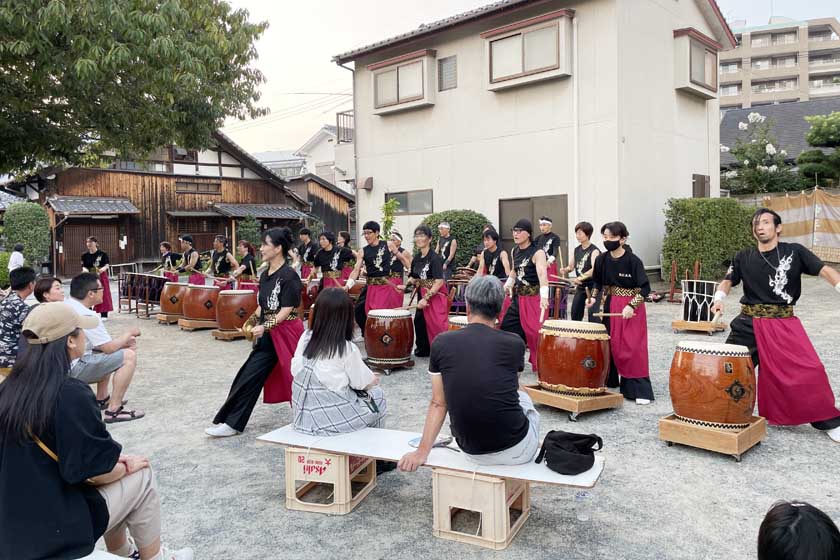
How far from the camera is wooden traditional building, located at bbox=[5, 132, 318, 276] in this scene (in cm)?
2367

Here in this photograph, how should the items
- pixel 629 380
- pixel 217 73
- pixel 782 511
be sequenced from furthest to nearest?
pixel 217 73 < pixel 629 380 < pixel 782 511

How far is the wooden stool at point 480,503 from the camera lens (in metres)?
3.37

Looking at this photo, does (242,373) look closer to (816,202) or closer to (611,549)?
(611,549)

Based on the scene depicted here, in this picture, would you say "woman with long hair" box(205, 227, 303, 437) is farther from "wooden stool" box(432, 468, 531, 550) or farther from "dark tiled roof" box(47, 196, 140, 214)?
"dark tiled roof" box(47, 196, 140, 214)

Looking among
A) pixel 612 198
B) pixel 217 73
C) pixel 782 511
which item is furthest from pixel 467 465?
pixel 612 198

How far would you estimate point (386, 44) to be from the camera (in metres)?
16.9

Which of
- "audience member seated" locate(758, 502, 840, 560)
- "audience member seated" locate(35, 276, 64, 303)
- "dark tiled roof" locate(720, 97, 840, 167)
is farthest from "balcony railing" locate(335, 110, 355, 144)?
"audience member seated" locate(758, 502, 840, 560)

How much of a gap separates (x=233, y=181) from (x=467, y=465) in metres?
26.2

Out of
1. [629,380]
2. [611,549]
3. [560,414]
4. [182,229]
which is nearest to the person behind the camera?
[611,549]

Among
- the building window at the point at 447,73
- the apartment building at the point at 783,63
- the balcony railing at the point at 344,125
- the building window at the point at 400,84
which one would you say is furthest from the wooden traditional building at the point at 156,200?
the apartment building at the point at 783,63

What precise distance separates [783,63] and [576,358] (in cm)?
6162

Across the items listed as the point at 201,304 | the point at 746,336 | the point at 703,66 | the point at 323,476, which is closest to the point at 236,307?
the point at 201,304

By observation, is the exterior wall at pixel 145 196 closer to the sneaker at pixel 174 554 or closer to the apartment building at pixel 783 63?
the sneaker at pixel 174 554

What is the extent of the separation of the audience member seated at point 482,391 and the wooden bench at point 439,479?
11 cm
